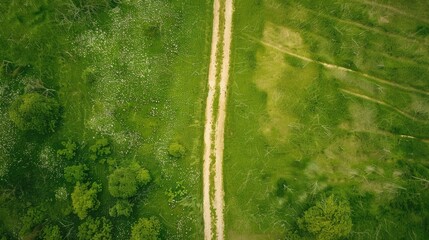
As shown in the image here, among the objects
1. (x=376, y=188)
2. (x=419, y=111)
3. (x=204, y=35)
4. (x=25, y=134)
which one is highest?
(x=204, y=35)

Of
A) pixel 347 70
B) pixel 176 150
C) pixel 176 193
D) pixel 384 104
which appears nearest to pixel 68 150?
pixel 176 150

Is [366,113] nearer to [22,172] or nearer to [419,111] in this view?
[419,111]

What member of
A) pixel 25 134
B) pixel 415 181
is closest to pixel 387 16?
pixel 415 181

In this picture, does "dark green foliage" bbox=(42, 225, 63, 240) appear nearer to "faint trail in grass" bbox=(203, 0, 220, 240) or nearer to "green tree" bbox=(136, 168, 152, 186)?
"green tree" bbox=(136, 168, 152, 186)

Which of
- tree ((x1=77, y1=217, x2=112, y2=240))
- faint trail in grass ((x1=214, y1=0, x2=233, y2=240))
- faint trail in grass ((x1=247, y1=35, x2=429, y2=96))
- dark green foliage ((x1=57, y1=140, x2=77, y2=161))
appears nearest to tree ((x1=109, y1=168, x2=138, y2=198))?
tree ((x1=77, y1=217, x2=112, y2=240))

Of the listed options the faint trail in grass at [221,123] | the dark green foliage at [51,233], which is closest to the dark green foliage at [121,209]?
the dark green foliage at [51,233]

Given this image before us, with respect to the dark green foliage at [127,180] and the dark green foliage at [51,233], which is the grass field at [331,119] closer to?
the dark green foliage at [127,180]
